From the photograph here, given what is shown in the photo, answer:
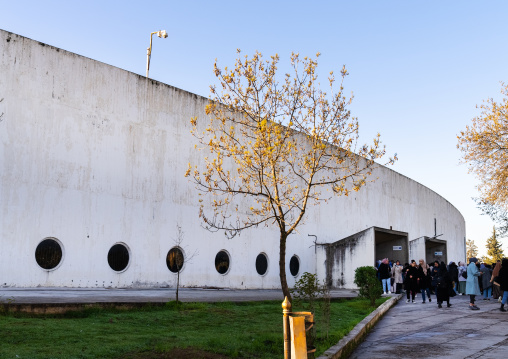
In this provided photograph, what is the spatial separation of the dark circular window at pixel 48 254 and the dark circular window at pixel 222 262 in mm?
7412

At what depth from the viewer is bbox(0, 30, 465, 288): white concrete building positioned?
17969 mm

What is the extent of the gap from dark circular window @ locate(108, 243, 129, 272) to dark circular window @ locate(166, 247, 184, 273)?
1.93m

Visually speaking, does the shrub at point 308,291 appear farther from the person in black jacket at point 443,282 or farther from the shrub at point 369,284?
the person in black jacket at point 443,282

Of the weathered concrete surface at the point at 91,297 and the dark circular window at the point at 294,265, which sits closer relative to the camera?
the weathered concrete surface at the point at 91,297

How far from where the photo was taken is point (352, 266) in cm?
2831

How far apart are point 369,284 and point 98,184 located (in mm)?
10322

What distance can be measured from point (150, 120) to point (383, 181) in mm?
20089

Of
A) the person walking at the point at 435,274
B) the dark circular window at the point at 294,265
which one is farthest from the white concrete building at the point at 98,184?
the person walking at the point at 435,274

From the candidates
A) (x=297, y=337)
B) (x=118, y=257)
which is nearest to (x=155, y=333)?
(x=297, y=337)

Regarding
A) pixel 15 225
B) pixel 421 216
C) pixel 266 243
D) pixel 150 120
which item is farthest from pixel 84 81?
pixel 421 216

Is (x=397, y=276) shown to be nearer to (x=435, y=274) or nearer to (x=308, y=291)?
(x=435, y=274)

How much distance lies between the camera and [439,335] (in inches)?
415

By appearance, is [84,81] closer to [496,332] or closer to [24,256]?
[24,256]

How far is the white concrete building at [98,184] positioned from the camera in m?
18.0
